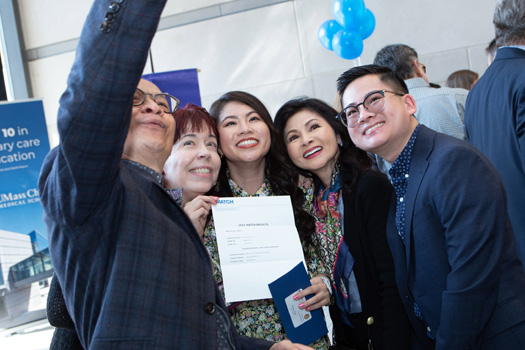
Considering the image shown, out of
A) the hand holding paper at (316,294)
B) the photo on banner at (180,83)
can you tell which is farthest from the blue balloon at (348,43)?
the hand holding paper at (316,294)

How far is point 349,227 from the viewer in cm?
189

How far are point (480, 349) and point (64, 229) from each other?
4.36 ft

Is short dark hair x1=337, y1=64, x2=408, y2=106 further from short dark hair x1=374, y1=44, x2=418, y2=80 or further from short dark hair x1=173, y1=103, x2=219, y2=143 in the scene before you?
short dark hair x1=374, y1=44, x2=418, y2=80

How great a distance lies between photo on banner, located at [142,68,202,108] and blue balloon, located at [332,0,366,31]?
166 cm

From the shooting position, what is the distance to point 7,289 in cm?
459

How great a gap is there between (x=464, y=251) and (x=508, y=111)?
1.13 metres

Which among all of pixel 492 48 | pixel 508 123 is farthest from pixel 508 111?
pixel 492 48

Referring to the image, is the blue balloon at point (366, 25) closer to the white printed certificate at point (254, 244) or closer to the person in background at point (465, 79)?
the person in background at point (465, 79)

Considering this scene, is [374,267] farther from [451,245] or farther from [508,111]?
[508,111]

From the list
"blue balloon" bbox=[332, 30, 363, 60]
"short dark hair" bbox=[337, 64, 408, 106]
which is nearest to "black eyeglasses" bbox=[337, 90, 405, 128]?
"short dark hair" bbox=[337, 64, 408, 106]

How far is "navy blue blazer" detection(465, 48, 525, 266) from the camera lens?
7.31ft

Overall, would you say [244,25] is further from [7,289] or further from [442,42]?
[7,289]

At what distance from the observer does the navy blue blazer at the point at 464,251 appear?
4.74 feet

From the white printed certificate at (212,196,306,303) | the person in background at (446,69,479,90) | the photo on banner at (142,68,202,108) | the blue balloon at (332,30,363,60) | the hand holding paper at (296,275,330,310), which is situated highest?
the blue balloon at (332,30,363,60)
